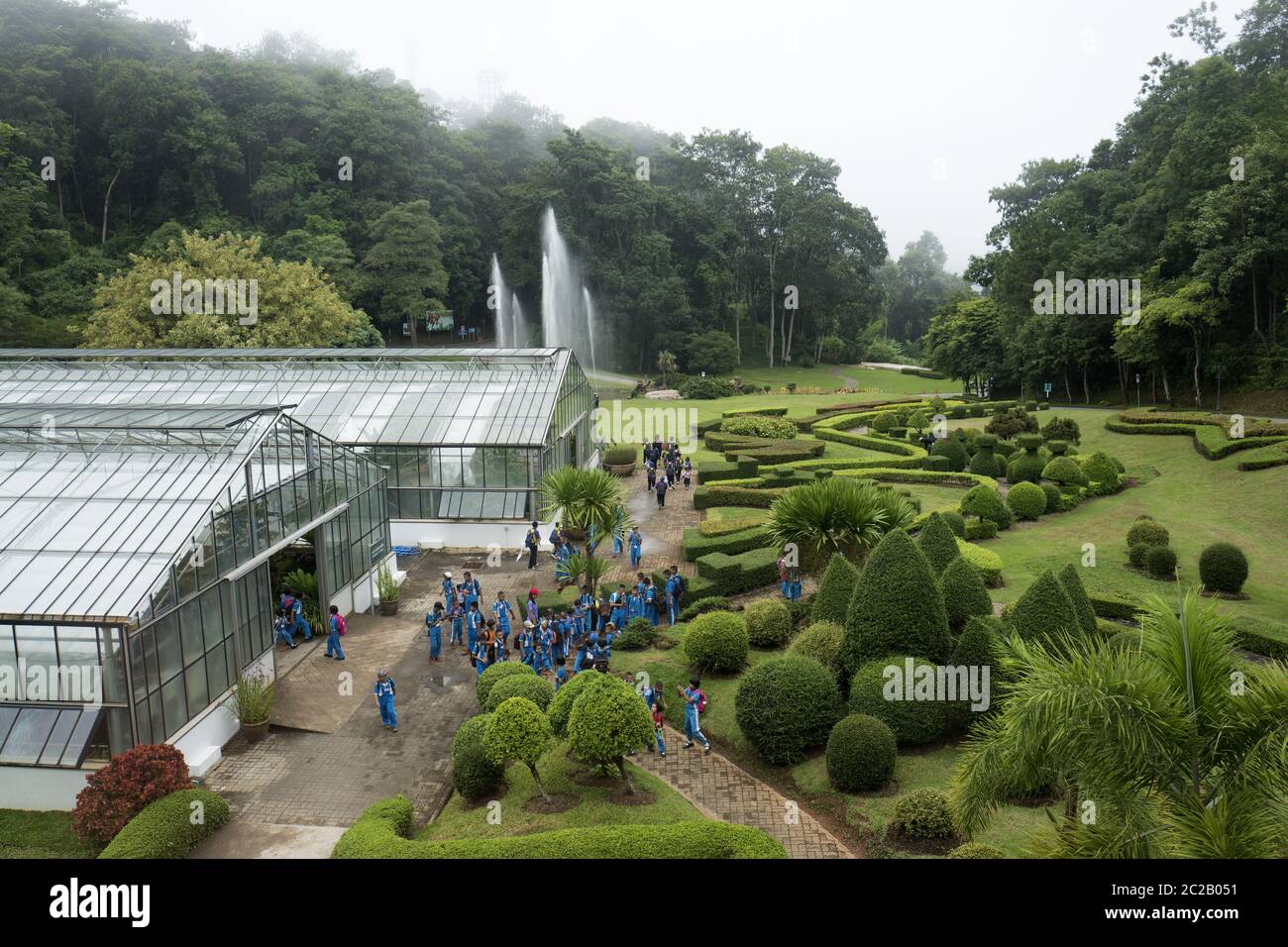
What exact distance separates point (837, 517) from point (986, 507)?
30.5 ft

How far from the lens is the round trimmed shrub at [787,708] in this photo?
15227 millimetres

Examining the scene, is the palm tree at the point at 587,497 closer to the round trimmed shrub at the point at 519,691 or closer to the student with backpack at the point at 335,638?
the student with backpack at the point at 335,638

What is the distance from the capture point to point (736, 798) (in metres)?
14.6

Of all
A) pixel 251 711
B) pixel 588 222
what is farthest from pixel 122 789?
pixel 588 222

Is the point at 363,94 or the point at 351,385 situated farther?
the point at 363,94

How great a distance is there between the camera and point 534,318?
266 ft

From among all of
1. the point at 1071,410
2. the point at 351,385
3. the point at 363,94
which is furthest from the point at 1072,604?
the point at 363,94

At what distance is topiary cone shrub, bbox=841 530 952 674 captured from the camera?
15.4 m

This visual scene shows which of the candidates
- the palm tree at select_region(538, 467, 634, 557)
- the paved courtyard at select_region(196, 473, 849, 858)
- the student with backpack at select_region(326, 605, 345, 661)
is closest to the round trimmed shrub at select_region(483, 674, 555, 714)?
the paved courtyard at select_region(196, 473, 849, 858)

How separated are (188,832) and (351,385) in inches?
880

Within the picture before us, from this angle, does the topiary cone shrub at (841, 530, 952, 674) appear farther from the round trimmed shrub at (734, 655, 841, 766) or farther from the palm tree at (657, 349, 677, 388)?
the palm tree at (657, 349, 677, 388)

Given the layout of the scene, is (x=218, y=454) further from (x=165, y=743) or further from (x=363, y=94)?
(x=363, y=94)

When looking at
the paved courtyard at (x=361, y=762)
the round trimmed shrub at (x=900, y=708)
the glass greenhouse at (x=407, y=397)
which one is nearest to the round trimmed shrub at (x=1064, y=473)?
the paved courtyard at (x=361, y=762)

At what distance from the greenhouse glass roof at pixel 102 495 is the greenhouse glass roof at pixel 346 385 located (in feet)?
34.3
